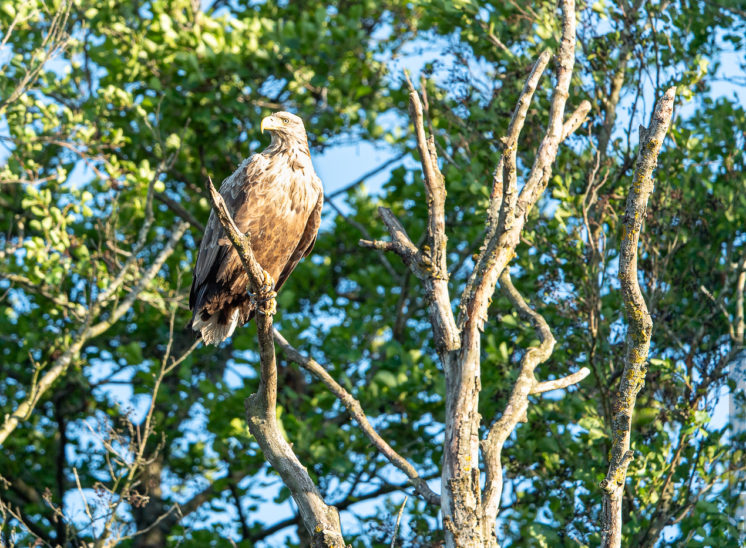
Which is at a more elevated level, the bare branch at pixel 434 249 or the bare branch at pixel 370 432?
the bare branch at pixel 434 249

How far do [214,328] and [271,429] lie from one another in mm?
1788

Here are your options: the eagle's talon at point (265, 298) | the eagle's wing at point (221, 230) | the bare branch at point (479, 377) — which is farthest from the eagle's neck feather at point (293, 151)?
the bare branch at point (479, 377)

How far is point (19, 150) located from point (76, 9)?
1.47 meters

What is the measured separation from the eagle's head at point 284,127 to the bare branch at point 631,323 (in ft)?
8.80

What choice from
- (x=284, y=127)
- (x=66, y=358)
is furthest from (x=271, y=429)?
(x=66, y=358)

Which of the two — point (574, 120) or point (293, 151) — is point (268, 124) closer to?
point (293, 151)

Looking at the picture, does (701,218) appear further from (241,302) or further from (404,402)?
(241,302)

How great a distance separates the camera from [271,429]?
180 inches

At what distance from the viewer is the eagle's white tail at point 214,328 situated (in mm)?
6117

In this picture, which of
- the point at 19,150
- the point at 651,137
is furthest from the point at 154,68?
the point at 651,137

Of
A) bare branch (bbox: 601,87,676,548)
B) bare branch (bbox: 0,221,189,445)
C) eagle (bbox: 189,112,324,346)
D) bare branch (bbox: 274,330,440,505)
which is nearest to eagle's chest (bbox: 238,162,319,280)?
eagle (bbox: 189,112,324,346)

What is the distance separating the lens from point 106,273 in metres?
7.95

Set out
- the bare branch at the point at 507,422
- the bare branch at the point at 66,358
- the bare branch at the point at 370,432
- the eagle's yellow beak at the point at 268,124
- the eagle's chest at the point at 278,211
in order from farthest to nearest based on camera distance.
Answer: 1. the bare branch at the point at 66,358
2. the eagle's yellow beak at the point at 268,124
3. the eagle's chest at the point at 278,211
4. the bare branch at the point at 370,432
5. the bare branch at the point at 507,422

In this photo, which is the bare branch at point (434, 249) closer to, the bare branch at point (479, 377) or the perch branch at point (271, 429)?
the bare branch at point (479, 377)
